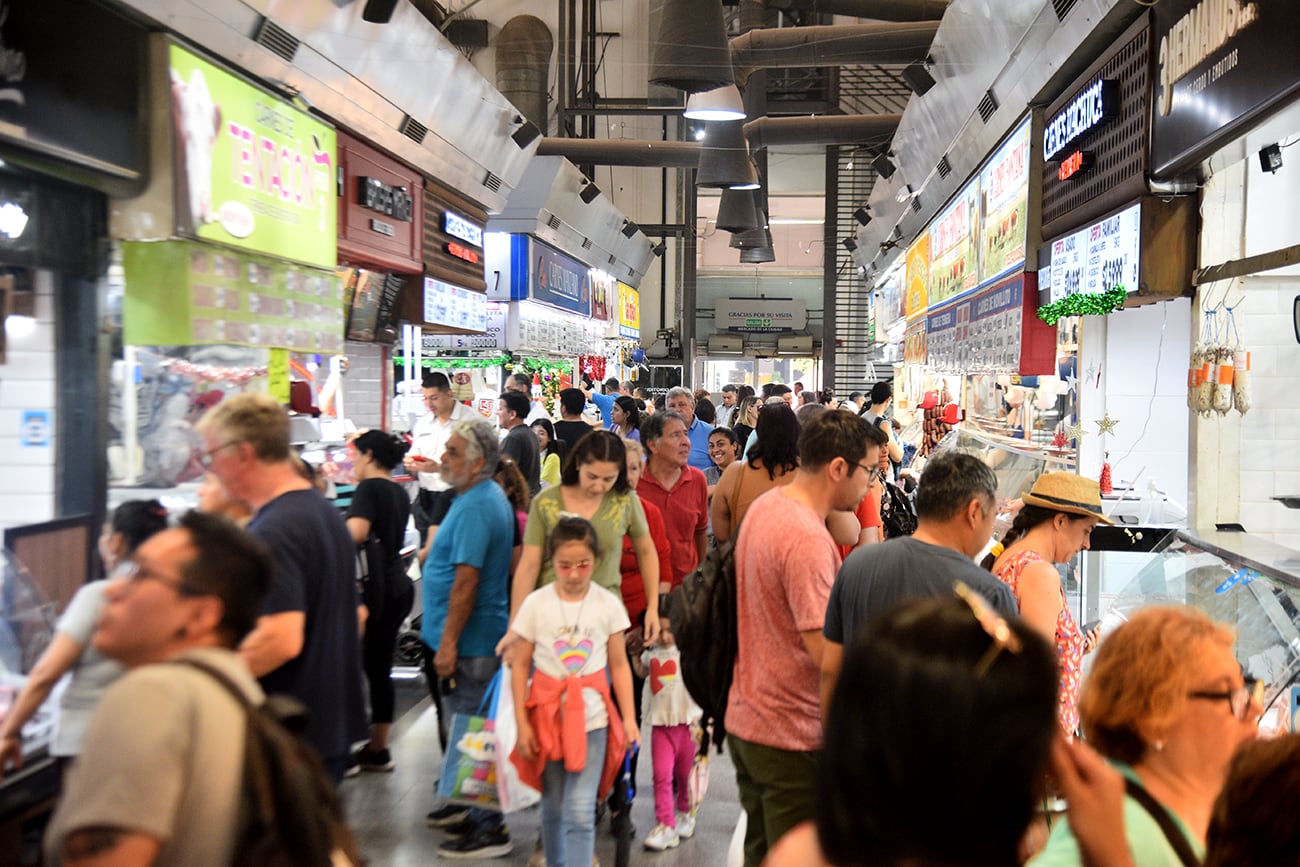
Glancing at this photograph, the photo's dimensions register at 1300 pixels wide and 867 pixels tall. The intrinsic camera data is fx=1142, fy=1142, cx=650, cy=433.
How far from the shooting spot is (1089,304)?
5.28 m

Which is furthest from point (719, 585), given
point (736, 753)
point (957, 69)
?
point (957, 69)

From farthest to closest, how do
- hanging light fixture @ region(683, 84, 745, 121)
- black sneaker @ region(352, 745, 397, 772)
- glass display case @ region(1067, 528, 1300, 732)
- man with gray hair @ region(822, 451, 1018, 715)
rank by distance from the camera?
hanging light fixture @ region(683, 84, 745, 121) → black sneaker @ region(352, 745, 397, 772) → glass display case @ region(1067, 528, 1300, 732) → man with gray hair @ region(822, 451, 1018, 715)

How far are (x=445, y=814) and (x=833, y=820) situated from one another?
3758 millimetres

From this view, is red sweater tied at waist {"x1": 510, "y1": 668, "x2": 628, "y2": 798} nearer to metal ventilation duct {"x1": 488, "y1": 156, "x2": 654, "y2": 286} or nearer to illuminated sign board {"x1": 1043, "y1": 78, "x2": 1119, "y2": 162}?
illuminated sign board {"x1": 1043, "y1": 78, "x2": 1119, "y2": 162}

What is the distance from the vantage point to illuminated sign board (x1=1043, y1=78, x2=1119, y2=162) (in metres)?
5.16

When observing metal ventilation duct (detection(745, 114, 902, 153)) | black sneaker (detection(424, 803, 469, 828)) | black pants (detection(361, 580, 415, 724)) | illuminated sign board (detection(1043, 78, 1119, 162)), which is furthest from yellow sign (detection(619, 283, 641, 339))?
black sneaker (detection(424, 803, 469, 828))

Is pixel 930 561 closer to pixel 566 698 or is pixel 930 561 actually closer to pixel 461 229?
pixel 566 698

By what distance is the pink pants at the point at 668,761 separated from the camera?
4.39 m

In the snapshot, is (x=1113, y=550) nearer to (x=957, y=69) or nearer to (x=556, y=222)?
(x=957, y=69)

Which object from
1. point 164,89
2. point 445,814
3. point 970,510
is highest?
point 164,89

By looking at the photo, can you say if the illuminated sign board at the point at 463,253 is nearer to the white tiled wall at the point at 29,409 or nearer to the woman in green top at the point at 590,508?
the white tiled wall at the point at 29,409

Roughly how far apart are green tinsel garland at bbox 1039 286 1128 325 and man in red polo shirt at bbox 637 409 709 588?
196 centimetres

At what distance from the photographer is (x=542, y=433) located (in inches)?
326

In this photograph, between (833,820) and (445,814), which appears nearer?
(833,820)
